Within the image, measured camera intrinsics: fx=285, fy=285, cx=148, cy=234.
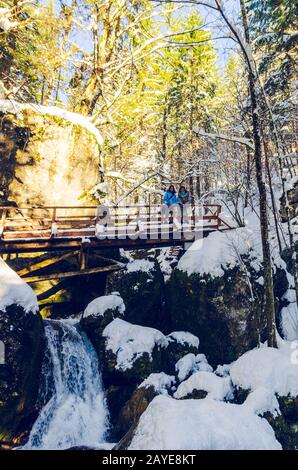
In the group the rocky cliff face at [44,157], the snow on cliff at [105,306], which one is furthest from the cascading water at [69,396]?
the rocky cliff face at [44,157]

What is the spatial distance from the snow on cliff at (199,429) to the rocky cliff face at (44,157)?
39.6ft

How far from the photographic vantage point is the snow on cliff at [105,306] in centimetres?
1117

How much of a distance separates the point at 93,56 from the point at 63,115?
3465 millimetres

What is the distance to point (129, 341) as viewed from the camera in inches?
403

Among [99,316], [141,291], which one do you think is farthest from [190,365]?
[99,316]

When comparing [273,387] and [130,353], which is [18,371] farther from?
[273,387]

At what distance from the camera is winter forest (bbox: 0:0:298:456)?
7.62 metres

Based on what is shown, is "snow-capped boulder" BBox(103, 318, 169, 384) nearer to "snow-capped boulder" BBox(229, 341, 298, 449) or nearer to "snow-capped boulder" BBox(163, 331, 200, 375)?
"snow-capped boulder" BBox(163, 331, 200, 375)

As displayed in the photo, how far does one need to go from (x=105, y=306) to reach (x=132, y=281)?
5.75ft

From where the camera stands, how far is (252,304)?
10.5 metres

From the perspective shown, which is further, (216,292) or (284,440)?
(216,292)

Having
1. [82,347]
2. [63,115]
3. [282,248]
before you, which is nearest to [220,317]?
[82,347]

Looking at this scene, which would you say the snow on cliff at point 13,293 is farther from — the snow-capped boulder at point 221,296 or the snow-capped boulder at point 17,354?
the snow-capped boulder at point 221,296

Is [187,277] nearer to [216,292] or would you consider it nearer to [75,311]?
[216,292]
